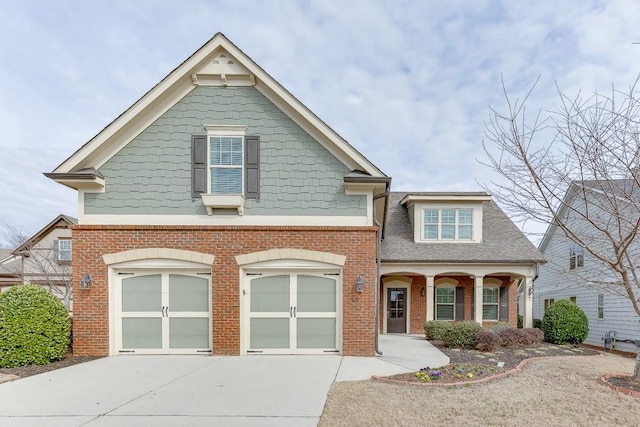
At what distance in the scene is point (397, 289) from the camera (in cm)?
1638

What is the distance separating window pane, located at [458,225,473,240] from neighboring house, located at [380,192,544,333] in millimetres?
32

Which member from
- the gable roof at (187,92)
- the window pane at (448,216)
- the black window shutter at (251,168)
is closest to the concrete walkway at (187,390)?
the black window shutter at (251,168)

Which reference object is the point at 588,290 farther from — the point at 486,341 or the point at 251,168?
the point at 251,168

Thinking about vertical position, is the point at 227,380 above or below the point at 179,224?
below

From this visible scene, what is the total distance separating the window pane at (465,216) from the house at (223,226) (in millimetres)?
7788

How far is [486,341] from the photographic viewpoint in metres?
10.5

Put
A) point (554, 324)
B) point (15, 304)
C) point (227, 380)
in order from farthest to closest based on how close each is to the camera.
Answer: point (554, 324)
point (15, 304)
point (227, 380)

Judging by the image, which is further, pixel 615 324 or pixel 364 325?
pixel 615 324

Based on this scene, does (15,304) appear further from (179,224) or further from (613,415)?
(613,415)

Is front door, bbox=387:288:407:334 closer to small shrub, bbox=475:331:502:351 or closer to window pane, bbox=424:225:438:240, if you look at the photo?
window pane, bbox=424:225:438:240

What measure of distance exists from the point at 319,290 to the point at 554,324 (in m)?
9.47

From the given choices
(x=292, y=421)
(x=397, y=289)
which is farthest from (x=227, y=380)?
(x=397, y=289)

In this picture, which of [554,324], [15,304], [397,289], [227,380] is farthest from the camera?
[397,289]

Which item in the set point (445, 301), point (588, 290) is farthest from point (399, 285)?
point (588, 290)
